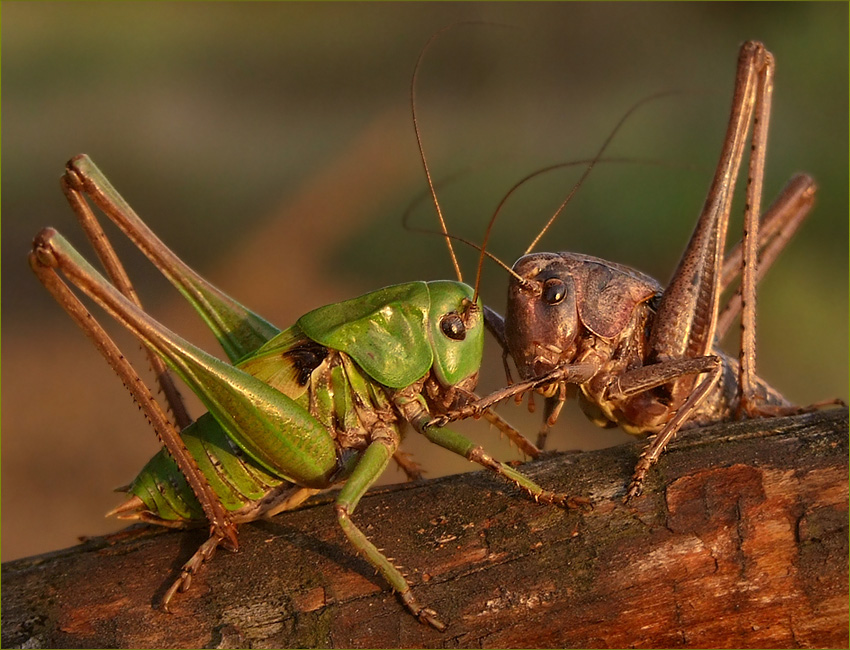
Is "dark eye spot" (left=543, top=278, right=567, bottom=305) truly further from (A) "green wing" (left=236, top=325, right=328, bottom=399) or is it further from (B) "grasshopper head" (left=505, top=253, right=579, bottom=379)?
(A) "green wing" (left=236, top=325, right=328, bottom=399)

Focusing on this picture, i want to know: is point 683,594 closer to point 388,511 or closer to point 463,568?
point 463,568

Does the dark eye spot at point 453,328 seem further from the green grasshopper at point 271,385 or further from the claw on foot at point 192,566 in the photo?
the claw on foot at point 192,566

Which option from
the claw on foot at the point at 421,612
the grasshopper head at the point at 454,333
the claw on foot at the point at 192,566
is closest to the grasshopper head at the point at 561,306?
the grasshopper head at the point at 454,333

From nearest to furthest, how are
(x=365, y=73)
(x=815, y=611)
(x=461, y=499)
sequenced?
1. (x=815, y=611)
2. (x=461, y=499)
3. (x=365, y=73)

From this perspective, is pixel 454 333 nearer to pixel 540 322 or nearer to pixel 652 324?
pixel 540 322

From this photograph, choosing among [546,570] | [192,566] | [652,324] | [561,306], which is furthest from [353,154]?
[546,570]

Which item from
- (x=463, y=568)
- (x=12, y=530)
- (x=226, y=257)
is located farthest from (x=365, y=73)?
(x=463, y=568)
